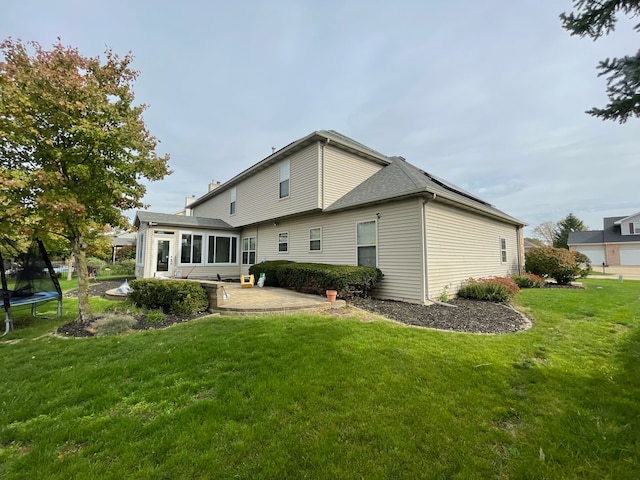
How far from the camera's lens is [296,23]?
8.66 meters

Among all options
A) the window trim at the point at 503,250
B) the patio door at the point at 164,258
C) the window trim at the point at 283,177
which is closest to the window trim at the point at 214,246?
the patio door at the point at 164,258

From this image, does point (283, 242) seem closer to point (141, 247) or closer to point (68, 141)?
point (141, 247)

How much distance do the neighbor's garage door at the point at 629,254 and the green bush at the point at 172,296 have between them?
43.8 metres

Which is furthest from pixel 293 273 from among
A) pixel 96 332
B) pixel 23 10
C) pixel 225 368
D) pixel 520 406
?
pixel 23 10

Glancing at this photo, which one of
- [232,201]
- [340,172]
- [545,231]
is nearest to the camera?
[340,172]

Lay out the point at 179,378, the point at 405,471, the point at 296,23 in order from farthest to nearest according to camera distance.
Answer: the point at 296,23, the point at 179,378, the point at 405,471

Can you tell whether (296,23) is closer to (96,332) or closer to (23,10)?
(23,10)

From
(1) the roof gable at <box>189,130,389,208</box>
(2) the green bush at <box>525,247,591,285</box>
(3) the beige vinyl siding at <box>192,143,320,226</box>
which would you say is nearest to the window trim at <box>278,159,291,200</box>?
(3) the beige vinyl siding at <box>192,143,320,226</box>

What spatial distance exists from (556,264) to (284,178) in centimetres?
1389

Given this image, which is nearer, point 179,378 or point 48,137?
point 179,378

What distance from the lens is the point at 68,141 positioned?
574cm

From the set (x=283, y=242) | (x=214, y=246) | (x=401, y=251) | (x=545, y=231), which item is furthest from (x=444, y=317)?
(x=545, y=231)

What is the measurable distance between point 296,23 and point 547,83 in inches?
281

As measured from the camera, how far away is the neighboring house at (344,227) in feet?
28.7
